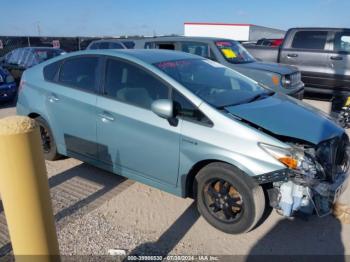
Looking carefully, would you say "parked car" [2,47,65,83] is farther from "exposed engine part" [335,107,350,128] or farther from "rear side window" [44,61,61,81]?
"exposed engine part" [335,107,350,128]

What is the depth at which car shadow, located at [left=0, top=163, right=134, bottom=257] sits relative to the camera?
349cm

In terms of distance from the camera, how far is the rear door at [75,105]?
3.97 metres

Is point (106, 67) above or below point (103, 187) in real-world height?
above

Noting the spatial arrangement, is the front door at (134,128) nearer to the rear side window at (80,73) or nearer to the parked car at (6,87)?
the rear side window at (80,73)

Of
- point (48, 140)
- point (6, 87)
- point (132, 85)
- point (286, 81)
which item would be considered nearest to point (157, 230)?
point (132, 85)

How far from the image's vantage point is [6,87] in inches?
353

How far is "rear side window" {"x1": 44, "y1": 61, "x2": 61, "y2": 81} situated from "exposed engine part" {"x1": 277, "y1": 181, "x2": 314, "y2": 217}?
322 cm

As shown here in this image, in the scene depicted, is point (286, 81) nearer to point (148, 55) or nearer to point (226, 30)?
point (148, 55)

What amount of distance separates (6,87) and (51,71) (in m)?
5.27

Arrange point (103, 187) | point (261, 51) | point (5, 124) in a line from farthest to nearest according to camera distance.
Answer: point (261, 51) → point (103, 187) → point (5, 124)

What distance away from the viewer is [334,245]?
306cm

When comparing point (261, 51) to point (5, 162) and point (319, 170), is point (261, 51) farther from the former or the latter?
point (5, 162)

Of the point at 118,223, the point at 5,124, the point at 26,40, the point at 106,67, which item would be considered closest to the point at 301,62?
the point at 106,67

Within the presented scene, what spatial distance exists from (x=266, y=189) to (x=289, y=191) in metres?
0.23
